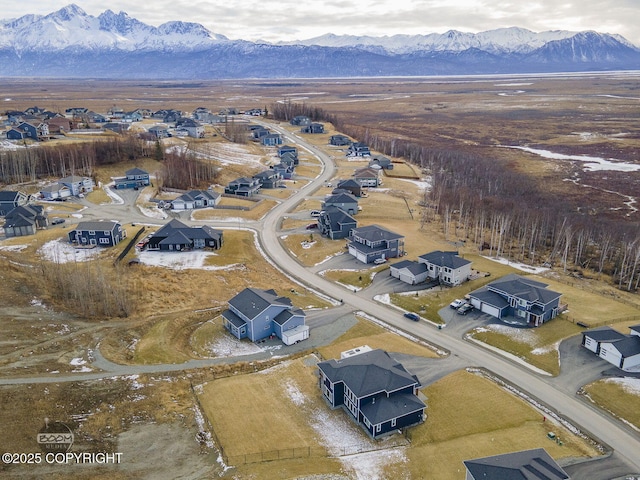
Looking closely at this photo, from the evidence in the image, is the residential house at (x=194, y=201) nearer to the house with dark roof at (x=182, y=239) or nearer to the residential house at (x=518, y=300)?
the house with dark roof at (x=182, y=239)

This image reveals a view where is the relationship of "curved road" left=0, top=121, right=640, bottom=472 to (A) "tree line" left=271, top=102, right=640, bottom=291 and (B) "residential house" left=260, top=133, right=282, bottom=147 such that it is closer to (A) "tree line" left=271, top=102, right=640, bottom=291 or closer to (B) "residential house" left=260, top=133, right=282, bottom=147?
(A) "tree line" left=271, top=102, right=640, bottom=291

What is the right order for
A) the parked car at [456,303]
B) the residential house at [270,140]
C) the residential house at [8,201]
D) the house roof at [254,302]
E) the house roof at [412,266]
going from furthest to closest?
1. the residential house at [270,140]
2. the residential house at [8,201]
3. the house roof at [412,266]
4. the parked car at [456,303]
5. the house roof at [254,302]

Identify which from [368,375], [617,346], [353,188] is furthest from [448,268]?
[353,188]

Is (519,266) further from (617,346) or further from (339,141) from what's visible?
(339,141)

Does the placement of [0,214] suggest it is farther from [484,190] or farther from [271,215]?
[484,190]

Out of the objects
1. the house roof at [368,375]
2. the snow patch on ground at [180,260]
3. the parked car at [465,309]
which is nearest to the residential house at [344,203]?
the snow patch on ground at [180,260]

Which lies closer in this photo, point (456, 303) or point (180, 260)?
point (456, 303)

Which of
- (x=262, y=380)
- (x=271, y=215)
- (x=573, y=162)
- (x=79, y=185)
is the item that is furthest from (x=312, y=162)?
(x=262, y=380)

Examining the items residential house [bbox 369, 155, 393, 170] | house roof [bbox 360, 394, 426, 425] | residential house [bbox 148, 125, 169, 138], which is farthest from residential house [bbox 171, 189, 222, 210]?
house roof [bbox 360, 394, 426, 425]
